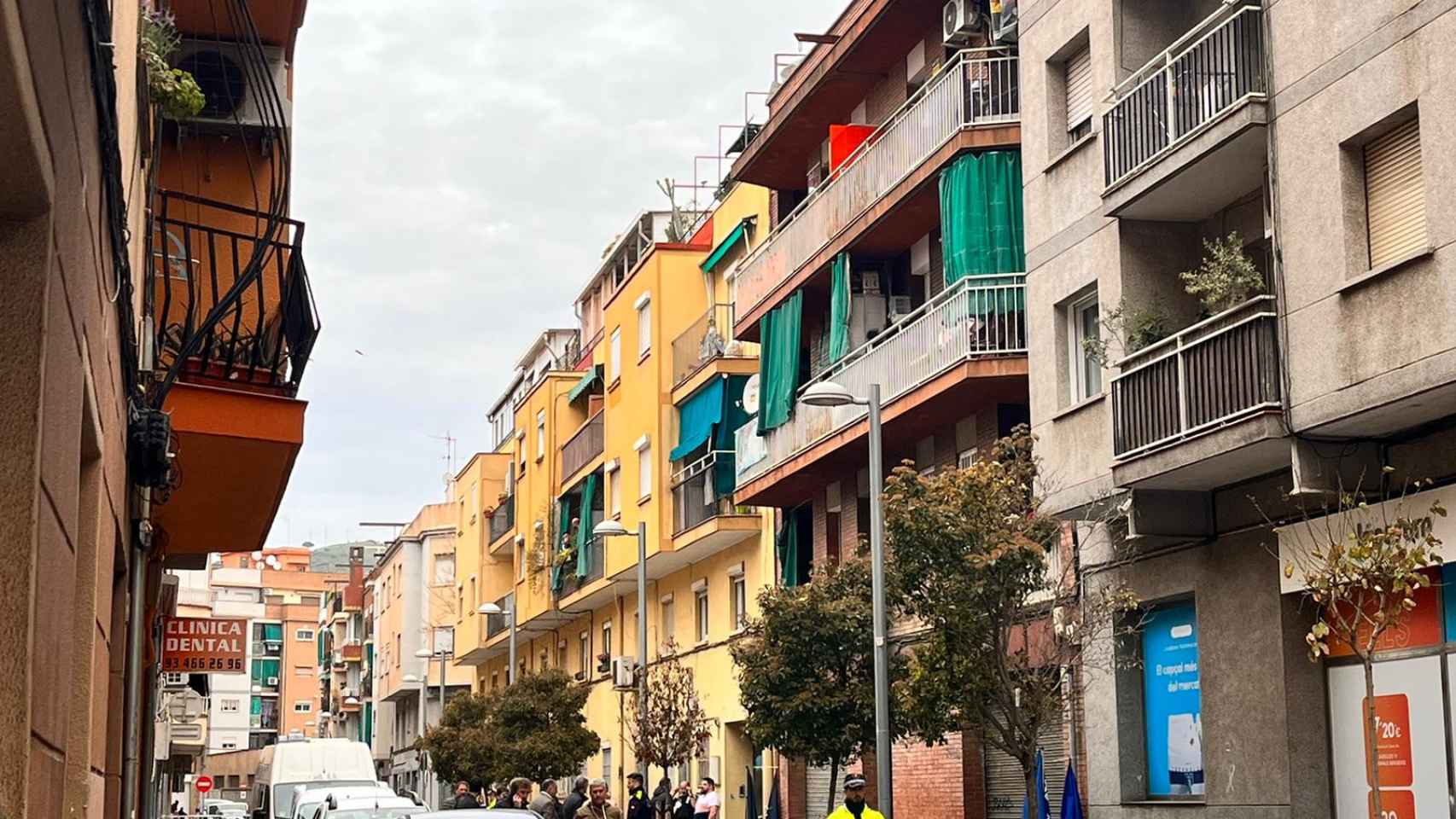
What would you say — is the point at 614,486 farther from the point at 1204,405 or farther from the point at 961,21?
the point at 1204,405

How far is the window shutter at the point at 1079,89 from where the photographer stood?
77.5 ft

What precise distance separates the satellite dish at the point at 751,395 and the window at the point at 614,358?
31.8 feet

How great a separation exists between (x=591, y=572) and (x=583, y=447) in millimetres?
4328

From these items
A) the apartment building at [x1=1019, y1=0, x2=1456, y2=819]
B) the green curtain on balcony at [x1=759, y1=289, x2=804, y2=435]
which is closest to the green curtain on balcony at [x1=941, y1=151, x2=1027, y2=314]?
the apartment building at [x1=1019, y1=0, x2=1456, y2=819]

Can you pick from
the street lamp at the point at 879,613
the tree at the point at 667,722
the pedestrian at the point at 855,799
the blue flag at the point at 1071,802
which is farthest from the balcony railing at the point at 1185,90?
the tree at the point at 667,722

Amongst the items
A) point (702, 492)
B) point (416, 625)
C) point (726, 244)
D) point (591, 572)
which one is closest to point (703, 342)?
point (726, 244)

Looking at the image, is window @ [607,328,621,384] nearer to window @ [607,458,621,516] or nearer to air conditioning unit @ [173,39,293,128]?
window @ [607,458,621,516]

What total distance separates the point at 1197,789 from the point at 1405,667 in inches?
151

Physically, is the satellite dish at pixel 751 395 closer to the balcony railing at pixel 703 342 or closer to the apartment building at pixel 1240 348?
the balcony railing at pixel 703 342

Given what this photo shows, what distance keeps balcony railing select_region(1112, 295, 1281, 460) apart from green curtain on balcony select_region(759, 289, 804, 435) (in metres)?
13.4

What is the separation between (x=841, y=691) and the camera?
1025 inches

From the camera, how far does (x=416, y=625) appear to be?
287 ft

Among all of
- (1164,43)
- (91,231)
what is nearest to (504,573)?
(1164,43)

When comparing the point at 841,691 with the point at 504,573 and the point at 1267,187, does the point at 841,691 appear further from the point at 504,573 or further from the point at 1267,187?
the point at 504,573
